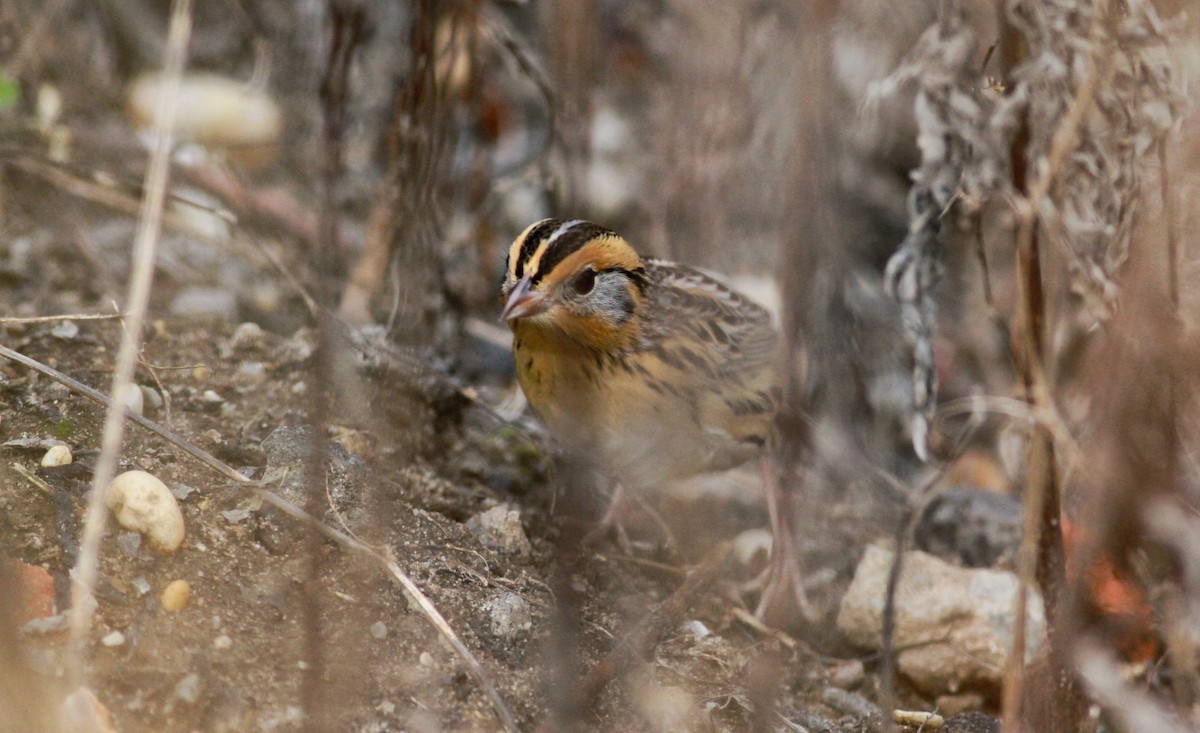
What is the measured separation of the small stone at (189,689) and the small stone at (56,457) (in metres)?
0.81

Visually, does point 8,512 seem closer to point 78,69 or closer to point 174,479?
point 174,479

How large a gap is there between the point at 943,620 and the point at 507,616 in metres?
1.55

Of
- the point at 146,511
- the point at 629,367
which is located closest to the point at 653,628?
the point at 629,367

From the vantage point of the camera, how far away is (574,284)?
12.1ft

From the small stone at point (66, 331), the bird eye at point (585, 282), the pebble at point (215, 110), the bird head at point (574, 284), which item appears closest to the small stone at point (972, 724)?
the bird head at point (574, 284)

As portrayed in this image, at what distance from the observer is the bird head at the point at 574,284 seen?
357cm

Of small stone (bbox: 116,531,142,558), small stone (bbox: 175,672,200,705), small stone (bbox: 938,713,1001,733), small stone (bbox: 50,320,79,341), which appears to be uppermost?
small stone (bbox: 50,320,79,341)

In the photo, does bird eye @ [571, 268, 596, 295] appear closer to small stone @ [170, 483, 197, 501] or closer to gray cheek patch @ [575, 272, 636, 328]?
gray cheek patch @ [575, 272, 636, 328]

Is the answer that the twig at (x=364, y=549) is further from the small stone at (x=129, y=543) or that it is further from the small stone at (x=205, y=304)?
the small stone at (x=205, y=304)

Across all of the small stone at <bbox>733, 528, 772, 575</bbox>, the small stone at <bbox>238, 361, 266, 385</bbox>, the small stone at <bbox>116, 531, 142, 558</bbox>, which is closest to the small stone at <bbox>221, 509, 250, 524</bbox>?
the small stone at <bbox>116, 531, 142, 558</bbox>

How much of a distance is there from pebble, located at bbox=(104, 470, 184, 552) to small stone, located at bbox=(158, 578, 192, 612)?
118mm

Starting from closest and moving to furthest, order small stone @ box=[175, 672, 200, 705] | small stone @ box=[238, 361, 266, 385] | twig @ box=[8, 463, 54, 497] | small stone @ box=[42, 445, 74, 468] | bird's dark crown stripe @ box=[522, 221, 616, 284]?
small stone @ box=[175, 672, 200, 705]
twig @ box=[8, 463, 54, 497]
small stone @ box=[42, 445, 74, 468]
bird's dark crown stripe @ box=[522, 221, 616, 284]
small stone @ box=[238, 361, 266, 385]

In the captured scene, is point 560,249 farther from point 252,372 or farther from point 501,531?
point 252,372

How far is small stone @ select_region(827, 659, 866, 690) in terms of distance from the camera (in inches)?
150
